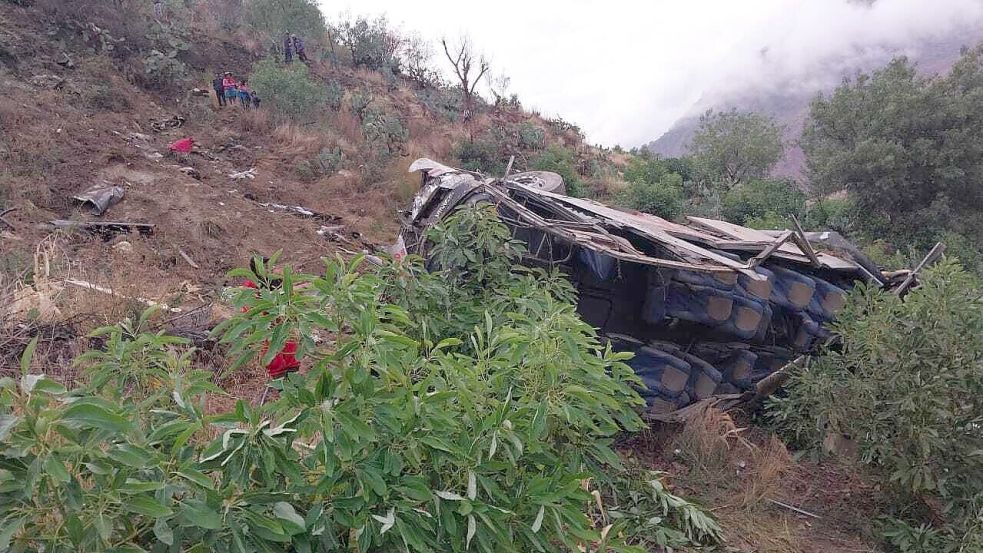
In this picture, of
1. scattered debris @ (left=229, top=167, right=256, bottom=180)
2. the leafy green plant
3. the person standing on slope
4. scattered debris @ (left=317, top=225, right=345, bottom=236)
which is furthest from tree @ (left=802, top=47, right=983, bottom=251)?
the person standing on slope

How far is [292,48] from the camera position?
58.8 ft

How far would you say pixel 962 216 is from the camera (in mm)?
11711

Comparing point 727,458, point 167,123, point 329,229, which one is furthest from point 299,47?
point 727,458

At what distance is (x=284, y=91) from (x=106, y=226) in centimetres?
684

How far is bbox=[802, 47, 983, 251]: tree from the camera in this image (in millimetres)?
11492

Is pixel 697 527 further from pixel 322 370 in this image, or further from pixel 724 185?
pixel 724 185

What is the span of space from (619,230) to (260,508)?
402cm

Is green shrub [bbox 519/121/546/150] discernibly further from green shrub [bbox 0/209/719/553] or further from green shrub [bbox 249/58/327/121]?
green shrub [bbox 0/209/719/553]

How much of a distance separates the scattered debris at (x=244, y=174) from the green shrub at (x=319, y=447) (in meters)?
9.37

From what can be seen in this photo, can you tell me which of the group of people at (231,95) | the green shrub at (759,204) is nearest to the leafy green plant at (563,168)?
the green shrub at (759,204)

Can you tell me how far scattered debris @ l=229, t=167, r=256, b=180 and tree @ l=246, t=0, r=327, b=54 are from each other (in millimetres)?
8343

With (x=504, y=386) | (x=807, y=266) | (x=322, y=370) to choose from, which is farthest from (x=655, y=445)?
(x=322, y=370)

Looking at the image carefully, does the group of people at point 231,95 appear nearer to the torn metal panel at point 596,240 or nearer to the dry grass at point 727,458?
Result: the torn metal panel at point 596,240

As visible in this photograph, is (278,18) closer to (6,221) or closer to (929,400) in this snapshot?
(6,221)
